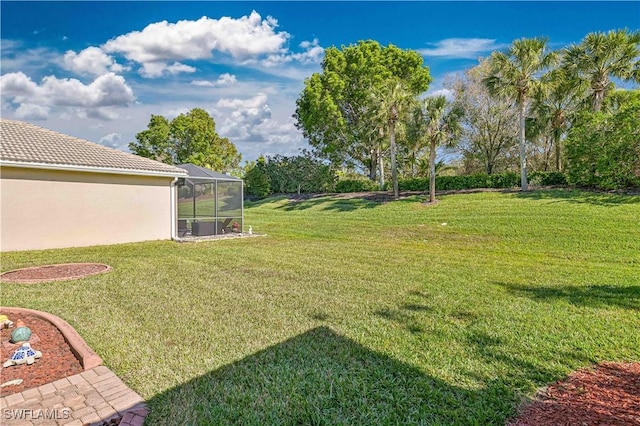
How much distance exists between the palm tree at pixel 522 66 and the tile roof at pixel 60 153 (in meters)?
14.8

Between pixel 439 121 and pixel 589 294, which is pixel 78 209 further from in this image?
pixel 439 121

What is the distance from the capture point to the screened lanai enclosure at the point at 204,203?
13055 millimetres

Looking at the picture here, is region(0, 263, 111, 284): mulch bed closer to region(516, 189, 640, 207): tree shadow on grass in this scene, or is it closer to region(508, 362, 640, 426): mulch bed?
region(508, 362, 640, 426): mulch bed

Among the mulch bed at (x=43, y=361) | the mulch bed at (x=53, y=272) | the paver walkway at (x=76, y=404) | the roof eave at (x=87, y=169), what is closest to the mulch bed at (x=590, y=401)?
the paver walkway at (x=76, y=404)

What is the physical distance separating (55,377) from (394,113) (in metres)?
19.0

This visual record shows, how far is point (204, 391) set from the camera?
9.63 feet

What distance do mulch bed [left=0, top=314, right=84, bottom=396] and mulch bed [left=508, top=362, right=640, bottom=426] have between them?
3832 mm

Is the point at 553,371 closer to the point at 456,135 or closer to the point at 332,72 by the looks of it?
the point at 456,135

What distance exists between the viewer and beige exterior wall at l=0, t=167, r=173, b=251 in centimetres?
956

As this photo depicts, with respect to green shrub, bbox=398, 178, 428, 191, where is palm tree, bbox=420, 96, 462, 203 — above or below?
above

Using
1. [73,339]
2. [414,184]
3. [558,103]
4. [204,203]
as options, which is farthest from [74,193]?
[558,103]

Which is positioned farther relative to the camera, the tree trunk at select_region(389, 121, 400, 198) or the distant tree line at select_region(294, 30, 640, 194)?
the tree trunk at select_region(389, 121, 400, 198)

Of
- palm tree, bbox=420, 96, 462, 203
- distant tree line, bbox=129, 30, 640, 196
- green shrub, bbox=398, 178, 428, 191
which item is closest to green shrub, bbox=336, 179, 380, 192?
distant tree line, bbox=129, 30, 640, 196

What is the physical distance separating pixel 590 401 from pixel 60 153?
13.0 m
